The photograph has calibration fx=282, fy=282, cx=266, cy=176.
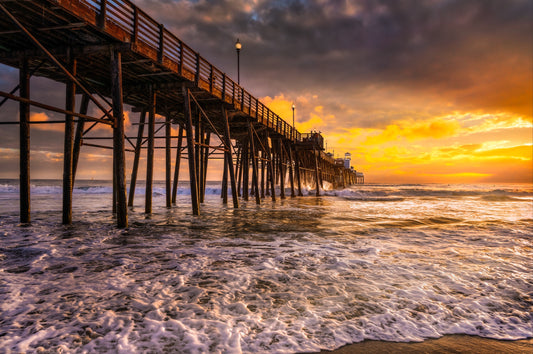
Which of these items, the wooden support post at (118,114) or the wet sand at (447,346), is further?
the wooden support post at (118,114)

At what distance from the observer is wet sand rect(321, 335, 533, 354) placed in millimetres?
2377

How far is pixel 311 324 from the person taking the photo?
2766 millimetres

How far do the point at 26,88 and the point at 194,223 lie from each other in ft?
20.0

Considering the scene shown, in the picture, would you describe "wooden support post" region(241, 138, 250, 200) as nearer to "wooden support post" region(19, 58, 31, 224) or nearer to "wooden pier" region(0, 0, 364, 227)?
"wooden pier" region(0, 0, 364, 227)

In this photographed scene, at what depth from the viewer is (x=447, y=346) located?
2.44 m

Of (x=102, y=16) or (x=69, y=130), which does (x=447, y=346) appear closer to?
(x=102, y=16)

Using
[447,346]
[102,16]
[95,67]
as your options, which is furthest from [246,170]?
[447,346]

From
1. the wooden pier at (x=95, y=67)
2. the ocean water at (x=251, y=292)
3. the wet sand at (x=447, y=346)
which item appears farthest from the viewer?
the wooden pier at (x=95, y=67)

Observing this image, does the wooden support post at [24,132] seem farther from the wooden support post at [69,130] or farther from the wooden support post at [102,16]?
the wooden support post at [102,16]

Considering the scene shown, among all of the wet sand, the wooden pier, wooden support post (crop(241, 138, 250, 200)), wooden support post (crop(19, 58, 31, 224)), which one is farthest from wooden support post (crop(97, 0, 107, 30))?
wooden support post (crop(241, 138, 250, 200))

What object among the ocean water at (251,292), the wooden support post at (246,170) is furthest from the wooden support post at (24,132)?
the wooden support post at (246,170)

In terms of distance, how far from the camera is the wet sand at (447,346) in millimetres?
2377

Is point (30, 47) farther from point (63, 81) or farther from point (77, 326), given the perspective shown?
point (77, 326)

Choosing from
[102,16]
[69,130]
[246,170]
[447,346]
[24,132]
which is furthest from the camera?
[246,170]
